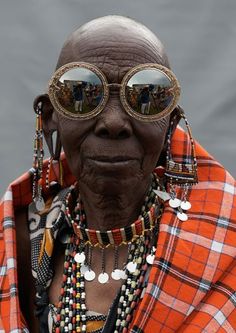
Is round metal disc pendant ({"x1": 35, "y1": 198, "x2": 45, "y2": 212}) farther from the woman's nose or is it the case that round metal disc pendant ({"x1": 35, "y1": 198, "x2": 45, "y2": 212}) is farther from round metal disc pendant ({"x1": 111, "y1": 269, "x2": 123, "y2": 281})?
the woman's nose

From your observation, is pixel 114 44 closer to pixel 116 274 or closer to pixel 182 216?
pixel 182 216

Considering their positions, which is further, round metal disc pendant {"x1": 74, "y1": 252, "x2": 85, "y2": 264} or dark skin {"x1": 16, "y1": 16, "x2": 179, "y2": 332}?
round metal disc pendant {"x1": 74, "y1": 252, "x2": 85, "y2": 264}

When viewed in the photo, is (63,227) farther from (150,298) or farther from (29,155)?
(29,155)

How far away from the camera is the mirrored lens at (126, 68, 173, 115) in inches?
64.7

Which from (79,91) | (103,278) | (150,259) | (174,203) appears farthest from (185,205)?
(79,91)

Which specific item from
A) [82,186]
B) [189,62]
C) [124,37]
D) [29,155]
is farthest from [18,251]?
[189,62]

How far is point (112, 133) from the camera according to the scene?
1.63m

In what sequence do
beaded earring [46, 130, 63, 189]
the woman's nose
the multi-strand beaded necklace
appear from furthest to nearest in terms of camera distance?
beaded earring [46, 130, 63, 189] → the multi-strand beaded necklace → the woman's nose

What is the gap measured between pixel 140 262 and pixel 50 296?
24cm

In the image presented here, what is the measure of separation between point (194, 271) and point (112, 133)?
0.35 m

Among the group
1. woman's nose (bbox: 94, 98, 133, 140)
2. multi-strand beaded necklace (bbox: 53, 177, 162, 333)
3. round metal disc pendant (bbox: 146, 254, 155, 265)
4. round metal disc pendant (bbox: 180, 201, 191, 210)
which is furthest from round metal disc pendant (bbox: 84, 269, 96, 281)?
woman's nose (bbox: 94, 98, 133, 140)

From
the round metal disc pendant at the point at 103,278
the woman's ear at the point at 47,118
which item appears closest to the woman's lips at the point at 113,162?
the woman's ear at the point at 47,118

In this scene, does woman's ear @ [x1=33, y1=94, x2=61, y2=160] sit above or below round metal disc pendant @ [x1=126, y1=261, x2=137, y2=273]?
above

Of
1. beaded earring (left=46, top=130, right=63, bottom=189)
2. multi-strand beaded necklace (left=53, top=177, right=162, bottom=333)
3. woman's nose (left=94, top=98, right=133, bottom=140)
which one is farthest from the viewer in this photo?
beaded earring (left=46, top=130, right=63, bottom=189)
